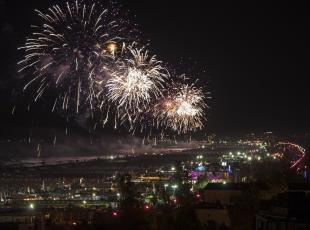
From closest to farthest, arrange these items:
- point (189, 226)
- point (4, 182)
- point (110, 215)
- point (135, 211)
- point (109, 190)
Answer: point (189, 226), point (135, 211), point (110, 215), point (109, 190), point (4, 182)

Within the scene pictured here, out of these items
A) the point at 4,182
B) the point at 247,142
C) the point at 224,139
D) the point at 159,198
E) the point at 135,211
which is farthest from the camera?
the point at 224,139

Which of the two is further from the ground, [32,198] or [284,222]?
[284,222]

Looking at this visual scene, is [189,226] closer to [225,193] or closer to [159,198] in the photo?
[225,193]

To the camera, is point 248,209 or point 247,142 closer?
point 248,209

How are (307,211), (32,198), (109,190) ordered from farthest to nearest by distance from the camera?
1. (109,190)
2. (32,198)
3. (307,211)

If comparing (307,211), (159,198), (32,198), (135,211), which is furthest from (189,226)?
(32,198)

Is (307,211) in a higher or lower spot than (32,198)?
Result: higher

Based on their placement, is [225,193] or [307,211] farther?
[225,193]

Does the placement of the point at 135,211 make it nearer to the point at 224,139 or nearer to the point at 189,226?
the point at 189,226

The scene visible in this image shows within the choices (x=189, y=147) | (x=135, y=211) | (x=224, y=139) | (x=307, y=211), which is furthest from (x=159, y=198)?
(x=224, y=139)
